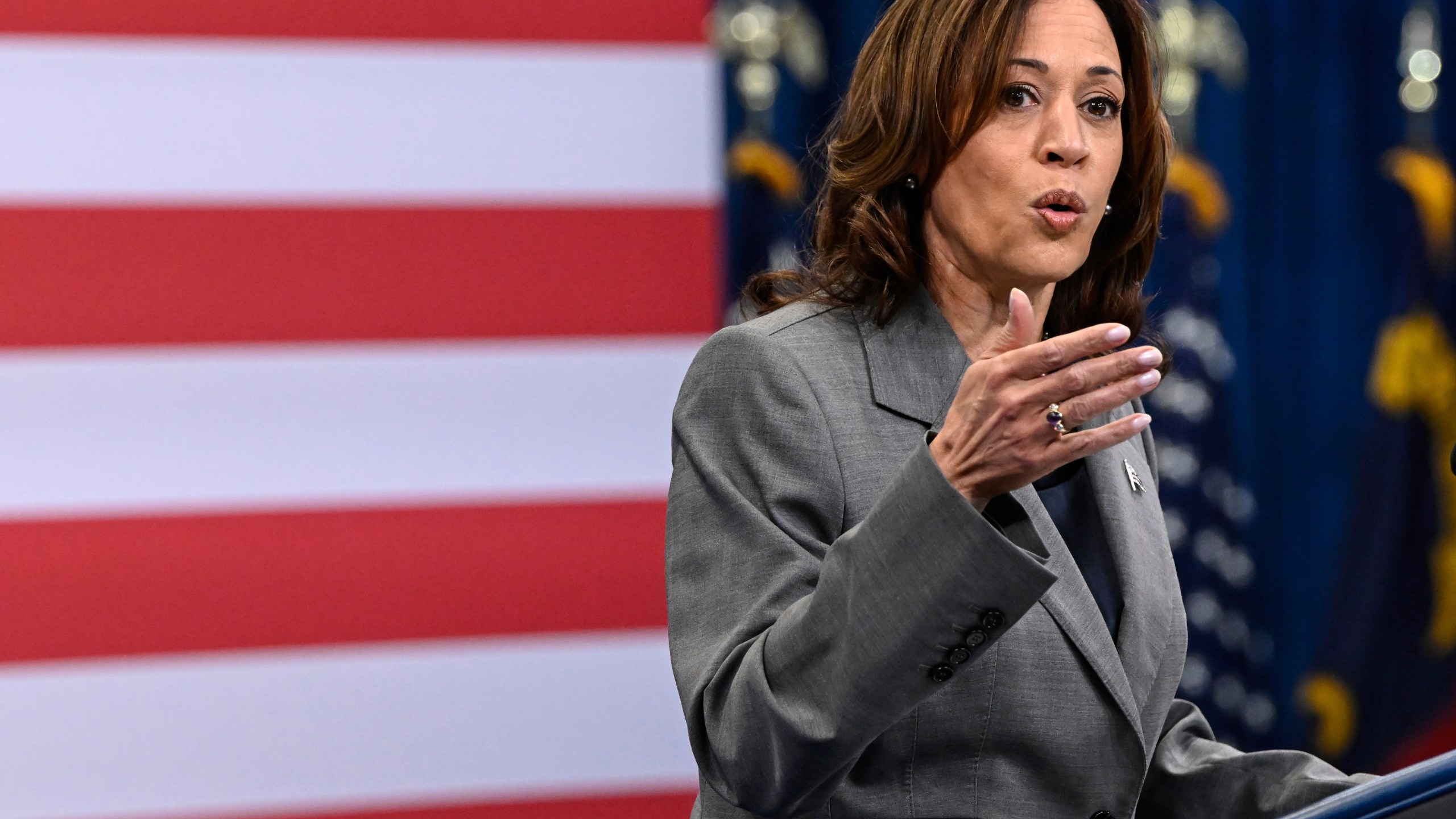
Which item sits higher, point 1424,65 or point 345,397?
point 1424,65

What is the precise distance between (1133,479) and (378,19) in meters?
1.64

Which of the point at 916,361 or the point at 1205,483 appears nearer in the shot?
the point at 916,361

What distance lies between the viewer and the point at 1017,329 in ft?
2.58

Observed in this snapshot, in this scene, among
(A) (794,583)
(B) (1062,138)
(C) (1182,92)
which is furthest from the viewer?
(C) (1182,92)

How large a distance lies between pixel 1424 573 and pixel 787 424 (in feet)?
7.06

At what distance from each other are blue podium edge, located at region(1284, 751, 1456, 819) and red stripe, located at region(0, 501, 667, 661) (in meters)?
1.69

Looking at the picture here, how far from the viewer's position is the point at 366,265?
2.30 m

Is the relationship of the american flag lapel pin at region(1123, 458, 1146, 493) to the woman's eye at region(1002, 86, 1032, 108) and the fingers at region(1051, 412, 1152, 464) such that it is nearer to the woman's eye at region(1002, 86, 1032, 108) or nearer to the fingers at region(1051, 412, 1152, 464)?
the woman's eye at region(1002, 86, 1032, 108)

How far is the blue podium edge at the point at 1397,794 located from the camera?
707mm

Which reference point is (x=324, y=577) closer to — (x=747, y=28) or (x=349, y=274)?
(x=349, y=274)

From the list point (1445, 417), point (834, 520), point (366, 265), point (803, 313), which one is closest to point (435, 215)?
point (366, 265)

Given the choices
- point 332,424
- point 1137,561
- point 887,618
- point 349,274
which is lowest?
point 332,424

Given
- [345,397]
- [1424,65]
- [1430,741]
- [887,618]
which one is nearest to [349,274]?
[345,397]

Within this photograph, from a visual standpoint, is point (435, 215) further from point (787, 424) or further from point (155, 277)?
point (787, 424)
